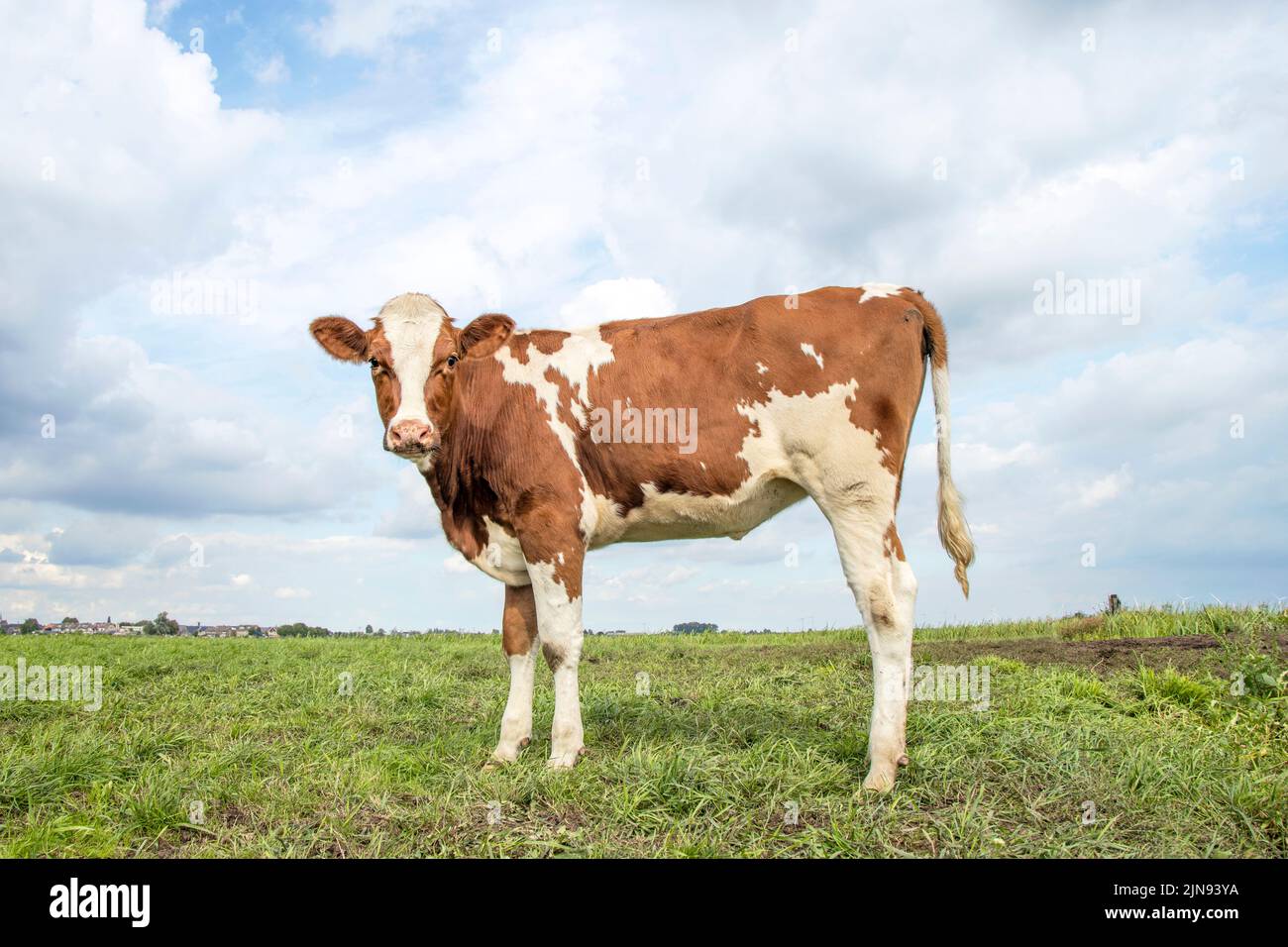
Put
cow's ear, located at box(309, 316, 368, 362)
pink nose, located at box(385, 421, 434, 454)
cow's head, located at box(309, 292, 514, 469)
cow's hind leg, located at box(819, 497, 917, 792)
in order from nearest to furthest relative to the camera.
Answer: cow's hind leg, located at box(819, 497, 917, 792) → pink nose, located at box(385, 421, 434, 454) → cow's head, located at box(309, 292, 514, 469) → cow's ear, located at box(309, 316, 368, 362)

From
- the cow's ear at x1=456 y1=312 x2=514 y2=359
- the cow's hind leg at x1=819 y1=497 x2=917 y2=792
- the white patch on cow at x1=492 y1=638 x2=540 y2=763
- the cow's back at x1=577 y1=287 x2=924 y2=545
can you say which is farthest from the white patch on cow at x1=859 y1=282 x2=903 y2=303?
the white patch on cow at x1=492 y1=638 x2=540 y2=763

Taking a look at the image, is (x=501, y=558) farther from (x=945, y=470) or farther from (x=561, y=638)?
(x=945, y=470)

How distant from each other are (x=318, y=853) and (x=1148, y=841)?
5.18m

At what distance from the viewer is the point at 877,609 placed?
658cm

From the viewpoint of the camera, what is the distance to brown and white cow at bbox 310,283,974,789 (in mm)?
6754

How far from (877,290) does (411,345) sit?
378 cm

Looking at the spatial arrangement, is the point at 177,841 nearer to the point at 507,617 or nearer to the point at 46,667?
the point at 507,617

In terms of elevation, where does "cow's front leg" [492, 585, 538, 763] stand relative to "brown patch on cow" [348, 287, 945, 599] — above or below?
below

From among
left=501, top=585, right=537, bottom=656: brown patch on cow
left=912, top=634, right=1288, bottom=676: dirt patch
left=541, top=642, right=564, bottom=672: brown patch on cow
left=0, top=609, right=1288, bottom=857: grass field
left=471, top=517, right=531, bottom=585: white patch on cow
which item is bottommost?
left=0, top=609, right=1288, bottom=857: grass field

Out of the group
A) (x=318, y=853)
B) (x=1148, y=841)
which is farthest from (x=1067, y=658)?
(x=318, y=853)

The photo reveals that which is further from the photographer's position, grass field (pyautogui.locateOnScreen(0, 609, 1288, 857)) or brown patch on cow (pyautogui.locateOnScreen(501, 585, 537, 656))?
brown patch on cow (pyautogui.locateOnScreen(501, 585, 537, 656))

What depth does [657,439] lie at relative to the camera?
7.07 metres

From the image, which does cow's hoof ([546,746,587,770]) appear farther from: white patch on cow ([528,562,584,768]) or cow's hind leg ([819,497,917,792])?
cow's hind leg ([819,497,917,792])

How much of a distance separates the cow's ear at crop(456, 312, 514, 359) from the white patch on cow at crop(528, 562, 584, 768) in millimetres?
1899
